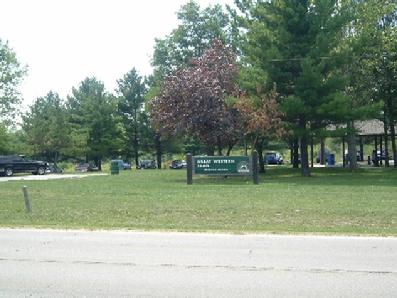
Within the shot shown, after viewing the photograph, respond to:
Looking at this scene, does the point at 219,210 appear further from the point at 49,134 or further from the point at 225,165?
the point at 49,134

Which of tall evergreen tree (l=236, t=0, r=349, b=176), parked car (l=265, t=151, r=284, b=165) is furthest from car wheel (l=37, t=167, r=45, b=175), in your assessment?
parked car (l=265, t=151, r=284, b=165)

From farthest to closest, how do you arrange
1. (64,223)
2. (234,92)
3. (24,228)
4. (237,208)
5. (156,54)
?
(156,54), (234,92), (237,208), (64,223), (24,228)

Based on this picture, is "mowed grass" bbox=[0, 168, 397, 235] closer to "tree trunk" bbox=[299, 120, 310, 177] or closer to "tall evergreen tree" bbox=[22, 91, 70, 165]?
"tree trunk" bbox=[299, 120, 310, 177]

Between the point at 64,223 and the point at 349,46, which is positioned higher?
the point at 349,46

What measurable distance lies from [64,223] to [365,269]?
24.7 ft

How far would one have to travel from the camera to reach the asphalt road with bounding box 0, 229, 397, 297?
21.3ft

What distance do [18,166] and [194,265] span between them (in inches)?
1490

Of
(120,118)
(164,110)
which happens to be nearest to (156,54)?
(120,118)

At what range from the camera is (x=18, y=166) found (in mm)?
43062

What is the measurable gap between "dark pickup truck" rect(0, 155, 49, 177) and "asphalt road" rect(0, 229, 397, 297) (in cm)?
3304

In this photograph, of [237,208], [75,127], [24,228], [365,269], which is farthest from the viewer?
[75,127]

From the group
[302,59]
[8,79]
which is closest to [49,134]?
[8,79]

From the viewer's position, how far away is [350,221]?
1259cm

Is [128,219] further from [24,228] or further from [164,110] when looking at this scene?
[164,110]
